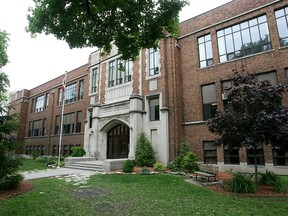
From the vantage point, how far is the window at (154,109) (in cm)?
1664

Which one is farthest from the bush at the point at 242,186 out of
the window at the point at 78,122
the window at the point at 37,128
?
the window at the point at 37,128

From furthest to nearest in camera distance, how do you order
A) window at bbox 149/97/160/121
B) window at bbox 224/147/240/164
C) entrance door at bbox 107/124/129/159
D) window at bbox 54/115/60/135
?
1. window at bbox 54/115/60/135
2. entrance door at bbox 107/124/129/159
3. window at bbox 149/97/160/121
4. window at bbox 224/147/240/164

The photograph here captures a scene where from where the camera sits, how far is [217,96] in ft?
49.1

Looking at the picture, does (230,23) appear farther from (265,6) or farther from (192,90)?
(192,90)

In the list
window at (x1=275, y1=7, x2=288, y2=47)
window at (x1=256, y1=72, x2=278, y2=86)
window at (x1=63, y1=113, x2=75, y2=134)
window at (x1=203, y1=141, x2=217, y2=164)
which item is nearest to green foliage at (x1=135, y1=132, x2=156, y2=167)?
window at (x1=203, y1=141, x2=217, y2=164)

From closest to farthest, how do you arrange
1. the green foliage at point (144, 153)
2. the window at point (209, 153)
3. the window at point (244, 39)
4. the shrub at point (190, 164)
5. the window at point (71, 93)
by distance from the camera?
the shrub at point (190, 164) < the window at point (244, 39) < the window at point (209, 153) < the green foliage at point (144, 153) < the window at point (71, 93)

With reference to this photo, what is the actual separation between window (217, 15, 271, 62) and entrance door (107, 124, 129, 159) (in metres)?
10.1

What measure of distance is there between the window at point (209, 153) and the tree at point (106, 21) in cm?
973

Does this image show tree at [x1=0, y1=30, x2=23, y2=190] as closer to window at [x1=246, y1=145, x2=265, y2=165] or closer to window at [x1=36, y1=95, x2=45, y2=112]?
window at [x1=246, y1=145, x2=265, y2=165]

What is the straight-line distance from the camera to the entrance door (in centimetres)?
1838

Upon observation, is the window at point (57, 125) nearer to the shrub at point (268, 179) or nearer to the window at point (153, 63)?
the window at point (153, 63)

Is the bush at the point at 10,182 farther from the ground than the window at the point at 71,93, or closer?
closer

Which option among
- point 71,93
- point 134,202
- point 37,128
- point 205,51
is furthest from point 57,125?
point 134,202

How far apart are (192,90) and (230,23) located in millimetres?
5549
